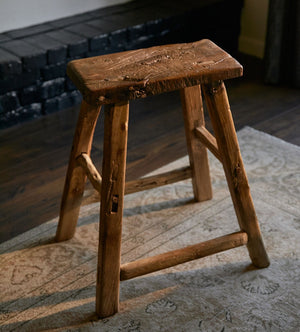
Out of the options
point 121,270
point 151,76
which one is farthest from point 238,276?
point 151,76

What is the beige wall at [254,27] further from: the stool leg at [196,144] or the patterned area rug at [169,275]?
the stool leg at [196,144]

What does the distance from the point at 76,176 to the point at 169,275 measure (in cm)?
44

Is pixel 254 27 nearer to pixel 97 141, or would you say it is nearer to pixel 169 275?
pixel 97 141

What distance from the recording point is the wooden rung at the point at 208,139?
1.61 metres

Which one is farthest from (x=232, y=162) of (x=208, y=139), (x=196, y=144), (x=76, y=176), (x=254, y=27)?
(x=254, y=27)

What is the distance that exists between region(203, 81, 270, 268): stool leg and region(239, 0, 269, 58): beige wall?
2.04 m

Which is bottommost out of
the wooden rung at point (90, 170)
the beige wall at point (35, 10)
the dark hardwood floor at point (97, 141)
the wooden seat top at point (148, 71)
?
the dark hardwood floor at point (97, 141)

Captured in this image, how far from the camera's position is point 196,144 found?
1.76 meters

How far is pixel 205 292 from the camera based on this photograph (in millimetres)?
1500

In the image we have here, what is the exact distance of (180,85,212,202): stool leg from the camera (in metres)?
1.66

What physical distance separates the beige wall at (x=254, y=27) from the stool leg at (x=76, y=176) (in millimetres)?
2070

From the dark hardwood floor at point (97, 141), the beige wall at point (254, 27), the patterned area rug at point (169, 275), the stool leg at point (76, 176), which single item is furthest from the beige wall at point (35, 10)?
the stool leg at point (76, 176)

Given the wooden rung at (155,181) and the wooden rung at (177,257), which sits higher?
the wooden rung at (155,181)

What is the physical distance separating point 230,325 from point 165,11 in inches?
81.3
